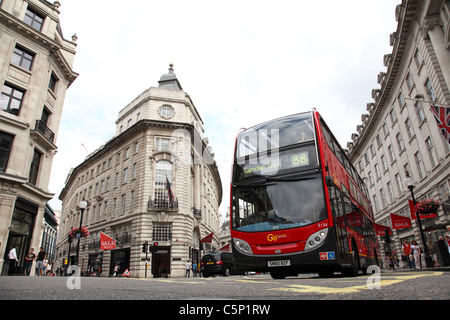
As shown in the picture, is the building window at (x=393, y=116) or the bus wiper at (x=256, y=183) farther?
the building window at (x=393, y=116)

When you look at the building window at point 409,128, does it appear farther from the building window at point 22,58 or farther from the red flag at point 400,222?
the building window at point 22,58

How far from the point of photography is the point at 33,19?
834 inches

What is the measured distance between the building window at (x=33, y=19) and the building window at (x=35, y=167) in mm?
9425

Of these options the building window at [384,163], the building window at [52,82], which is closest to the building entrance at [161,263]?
the building window at [52,82]

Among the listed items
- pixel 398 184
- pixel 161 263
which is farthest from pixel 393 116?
pixel 161 263

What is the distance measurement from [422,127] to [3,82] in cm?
3200

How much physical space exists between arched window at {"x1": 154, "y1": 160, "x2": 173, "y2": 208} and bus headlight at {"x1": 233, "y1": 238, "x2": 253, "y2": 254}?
2418cm

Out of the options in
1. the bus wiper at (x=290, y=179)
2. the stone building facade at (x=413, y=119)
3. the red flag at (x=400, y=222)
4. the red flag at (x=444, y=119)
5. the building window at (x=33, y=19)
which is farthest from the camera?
the building window at (x=33, y=19)

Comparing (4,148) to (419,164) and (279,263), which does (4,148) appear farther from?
(419,164)

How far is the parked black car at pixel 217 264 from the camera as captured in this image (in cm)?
2034

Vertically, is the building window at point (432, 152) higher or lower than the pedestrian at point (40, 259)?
higher

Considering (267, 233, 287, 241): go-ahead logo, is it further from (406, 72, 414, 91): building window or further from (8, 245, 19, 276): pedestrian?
(406, 72, 414, 91): building window

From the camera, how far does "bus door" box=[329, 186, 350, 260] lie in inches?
295
